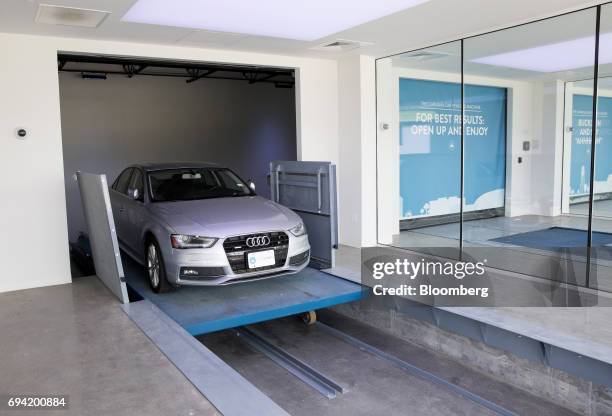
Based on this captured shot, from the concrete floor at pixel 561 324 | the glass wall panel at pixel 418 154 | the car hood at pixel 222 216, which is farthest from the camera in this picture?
the glass wall panel at pixel 418 154

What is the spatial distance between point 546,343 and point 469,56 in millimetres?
4131

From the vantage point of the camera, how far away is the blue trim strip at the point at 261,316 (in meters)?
4.50

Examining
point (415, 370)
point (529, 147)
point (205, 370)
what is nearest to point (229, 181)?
point (415, 370)

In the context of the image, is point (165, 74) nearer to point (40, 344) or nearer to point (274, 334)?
point (274, 334)

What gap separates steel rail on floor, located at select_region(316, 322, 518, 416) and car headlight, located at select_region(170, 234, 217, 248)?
6.21ft

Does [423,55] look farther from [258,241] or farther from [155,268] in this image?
[155,268]

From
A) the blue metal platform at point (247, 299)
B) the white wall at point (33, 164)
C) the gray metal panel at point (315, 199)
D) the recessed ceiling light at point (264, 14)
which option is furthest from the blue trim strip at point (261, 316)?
the recessed ceiling light at point (264, 14)

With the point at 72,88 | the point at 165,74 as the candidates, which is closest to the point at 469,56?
the point at 165,74

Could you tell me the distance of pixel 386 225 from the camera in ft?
26.2

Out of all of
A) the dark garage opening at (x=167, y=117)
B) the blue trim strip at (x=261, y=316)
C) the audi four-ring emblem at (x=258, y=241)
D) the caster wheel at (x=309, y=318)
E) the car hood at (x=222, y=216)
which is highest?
the dark garage opening at (x=167, y=117)

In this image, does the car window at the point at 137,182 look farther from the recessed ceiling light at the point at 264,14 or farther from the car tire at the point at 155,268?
the recessed ceiling light at the point at 264,14

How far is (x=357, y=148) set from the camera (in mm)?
7691

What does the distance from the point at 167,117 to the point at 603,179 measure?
30.4 feet

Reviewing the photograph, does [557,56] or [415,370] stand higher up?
[557,56]
